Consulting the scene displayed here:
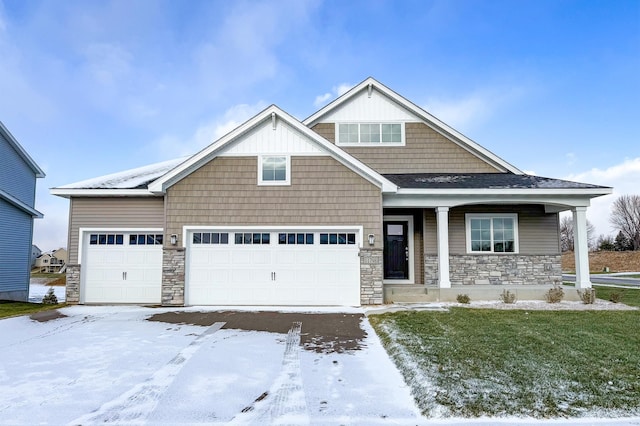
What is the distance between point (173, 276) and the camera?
10211 mm

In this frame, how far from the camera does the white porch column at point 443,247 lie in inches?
425

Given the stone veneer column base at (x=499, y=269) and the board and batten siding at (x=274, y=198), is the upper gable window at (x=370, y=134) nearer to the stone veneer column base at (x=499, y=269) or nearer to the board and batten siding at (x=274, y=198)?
the board and batten siding at (x=274, y=198)

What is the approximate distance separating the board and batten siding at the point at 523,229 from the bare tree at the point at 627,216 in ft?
165

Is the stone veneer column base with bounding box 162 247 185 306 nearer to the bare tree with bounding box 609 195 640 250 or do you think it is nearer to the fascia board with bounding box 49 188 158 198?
the fascia board with bounding box 49 188 158 198

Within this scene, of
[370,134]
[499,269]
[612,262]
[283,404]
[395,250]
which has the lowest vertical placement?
[283,404]

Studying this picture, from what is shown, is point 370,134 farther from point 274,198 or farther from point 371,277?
point 371,277

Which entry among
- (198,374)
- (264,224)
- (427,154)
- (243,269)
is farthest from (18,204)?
(427,154)

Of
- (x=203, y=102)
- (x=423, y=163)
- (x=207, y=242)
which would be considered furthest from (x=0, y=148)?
(x=423, y=163)

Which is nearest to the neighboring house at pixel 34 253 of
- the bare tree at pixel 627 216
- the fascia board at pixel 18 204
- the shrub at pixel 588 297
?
the fascia board at pixel 18 204

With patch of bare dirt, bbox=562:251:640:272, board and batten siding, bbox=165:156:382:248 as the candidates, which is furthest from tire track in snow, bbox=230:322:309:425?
patch of bare dirt, bbox=562:251:640:272

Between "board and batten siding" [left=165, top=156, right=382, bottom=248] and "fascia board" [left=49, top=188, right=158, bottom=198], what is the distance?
845 millimetres

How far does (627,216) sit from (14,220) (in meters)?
65.5

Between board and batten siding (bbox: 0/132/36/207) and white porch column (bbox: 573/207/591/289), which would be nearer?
white porch column (bbox: 573/207/591/289)

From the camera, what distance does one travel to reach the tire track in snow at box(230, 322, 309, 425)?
3.51 meters
